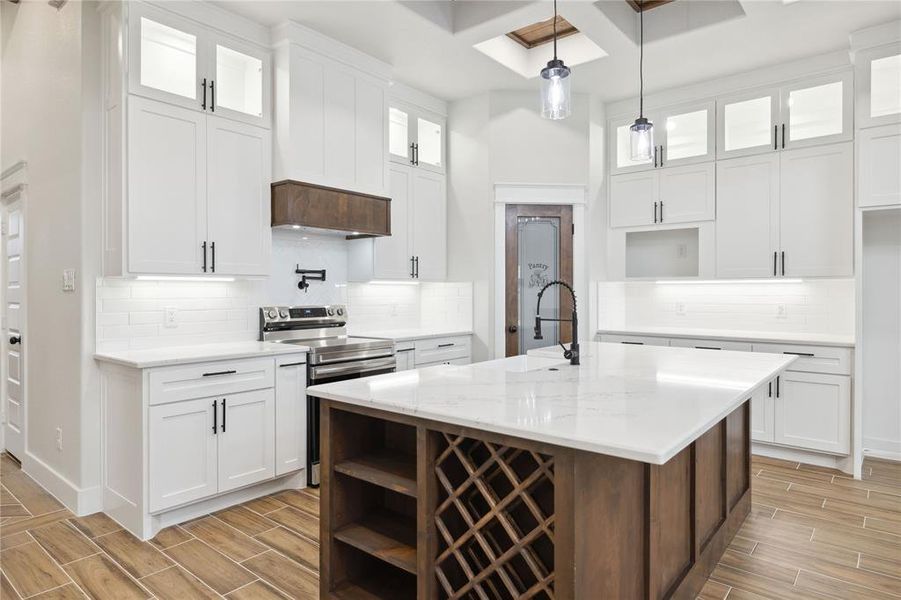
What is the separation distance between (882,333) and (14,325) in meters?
7.07

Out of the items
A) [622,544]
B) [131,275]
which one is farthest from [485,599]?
[131,275]

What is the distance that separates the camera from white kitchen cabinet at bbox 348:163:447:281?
15.6 feet

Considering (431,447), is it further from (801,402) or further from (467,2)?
(801,402)

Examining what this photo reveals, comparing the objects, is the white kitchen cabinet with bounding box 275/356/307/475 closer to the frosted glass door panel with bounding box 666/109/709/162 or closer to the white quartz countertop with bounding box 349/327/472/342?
the white quartz countertop with bounding box 349/327/472/342

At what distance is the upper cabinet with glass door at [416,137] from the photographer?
508 centimetres

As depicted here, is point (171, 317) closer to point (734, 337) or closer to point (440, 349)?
point (440, 349)

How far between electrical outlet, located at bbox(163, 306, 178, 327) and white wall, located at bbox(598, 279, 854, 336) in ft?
12.4

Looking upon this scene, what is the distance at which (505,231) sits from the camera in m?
5.24

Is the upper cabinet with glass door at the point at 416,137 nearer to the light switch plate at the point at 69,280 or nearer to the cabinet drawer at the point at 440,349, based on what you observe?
the cabinet drawer at the point at 440,349

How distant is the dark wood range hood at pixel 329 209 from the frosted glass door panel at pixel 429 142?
103cm

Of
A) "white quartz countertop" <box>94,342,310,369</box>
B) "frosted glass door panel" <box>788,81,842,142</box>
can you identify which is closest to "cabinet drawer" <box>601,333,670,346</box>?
"frosted glass door panel" <box>788,81,842,142</box>

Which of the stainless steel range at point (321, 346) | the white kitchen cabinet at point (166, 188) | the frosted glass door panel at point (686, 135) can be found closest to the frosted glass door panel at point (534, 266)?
the frosted glass door panel at point (686, 135)

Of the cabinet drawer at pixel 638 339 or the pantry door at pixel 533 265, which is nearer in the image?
the cabinet drawer at pixel 638 339

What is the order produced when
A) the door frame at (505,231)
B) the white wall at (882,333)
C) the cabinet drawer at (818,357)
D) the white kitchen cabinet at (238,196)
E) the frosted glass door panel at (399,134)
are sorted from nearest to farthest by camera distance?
1. the white kitchen cabinet at (238,196)
2. the cabinet drawer at (818,357)
3. the white wall at (882,333)
4. the frosted glass door panel at (399,134)
5. the door frame at (505,231)
